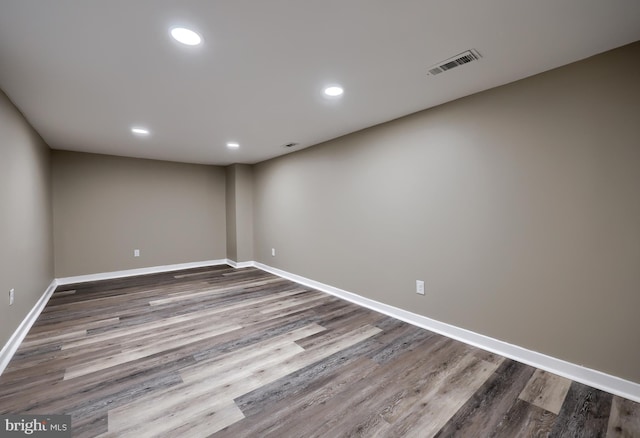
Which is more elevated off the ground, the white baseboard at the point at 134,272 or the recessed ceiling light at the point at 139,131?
the recessed ceiling light at the point at 139,131

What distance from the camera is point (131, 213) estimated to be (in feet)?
16.1

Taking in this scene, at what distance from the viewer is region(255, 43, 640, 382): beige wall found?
1.74 m

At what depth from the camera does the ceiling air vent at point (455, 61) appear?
1773mm

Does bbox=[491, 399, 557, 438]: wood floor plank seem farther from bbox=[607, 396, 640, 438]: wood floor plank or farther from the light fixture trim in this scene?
the light fixture trim

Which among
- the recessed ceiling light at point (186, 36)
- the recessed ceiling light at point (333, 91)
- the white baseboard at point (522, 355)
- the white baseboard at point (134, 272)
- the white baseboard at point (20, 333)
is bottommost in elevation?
the white baseboard at point (522, 355)

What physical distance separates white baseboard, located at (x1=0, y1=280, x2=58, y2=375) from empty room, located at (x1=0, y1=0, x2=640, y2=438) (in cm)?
4

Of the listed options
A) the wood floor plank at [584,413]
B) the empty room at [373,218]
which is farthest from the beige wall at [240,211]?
the wood floor plank at [584,413]

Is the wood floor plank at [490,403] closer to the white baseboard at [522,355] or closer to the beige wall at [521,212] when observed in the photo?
the white baseboard at [522,355]

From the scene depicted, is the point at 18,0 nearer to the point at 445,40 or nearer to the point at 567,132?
the point at 445,40

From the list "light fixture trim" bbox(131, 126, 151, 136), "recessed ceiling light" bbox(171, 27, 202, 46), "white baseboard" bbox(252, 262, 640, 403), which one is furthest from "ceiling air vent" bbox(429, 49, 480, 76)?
"light fixture trim" bbox(131, 126, 151, 136)

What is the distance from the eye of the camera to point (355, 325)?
111 inches

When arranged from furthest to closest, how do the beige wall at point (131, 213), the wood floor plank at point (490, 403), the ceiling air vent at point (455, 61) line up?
the beige wall at point (131, 213), the ceiling air vent at point (455, 61), the wood floor plank at point (490, 403)

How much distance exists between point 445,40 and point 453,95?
0.88 m

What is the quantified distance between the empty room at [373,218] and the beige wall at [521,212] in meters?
0.01
